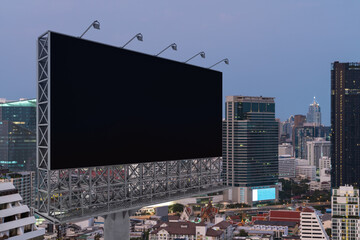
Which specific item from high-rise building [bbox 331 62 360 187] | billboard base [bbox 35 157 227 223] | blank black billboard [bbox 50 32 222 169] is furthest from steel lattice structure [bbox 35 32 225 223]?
high-rise building [bbox 331 62 360 187]

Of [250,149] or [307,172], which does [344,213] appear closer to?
[250,149]

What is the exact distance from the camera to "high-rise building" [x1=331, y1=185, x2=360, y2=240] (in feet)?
181

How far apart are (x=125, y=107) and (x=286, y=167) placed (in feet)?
556

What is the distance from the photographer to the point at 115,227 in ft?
67.2

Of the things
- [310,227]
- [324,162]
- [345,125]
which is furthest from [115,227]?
[324,162]

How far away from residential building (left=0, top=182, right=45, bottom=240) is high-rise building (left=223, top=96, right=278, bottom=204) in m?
77.1

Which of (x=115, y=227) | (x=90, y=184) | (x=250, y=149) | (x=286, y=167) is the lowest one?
(x=286, y=167)

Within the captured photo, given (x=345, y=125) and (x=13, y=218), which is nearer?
(x=13, y=218)

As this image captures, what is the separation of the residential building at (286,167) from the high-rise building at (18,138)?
106 metres

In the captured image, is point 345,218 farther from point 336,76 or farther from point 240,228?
point 336,76

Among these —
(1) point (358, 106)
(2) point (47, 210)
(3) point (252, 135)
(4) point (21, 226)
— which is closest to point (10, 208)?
(4) point (21, 226)

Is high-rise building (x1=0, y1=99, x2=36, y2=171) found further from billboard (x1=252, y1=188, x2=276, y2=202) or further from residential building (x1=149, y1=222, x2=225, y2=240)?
billboard (x1=252, y1=188, x2=276, y2=202)

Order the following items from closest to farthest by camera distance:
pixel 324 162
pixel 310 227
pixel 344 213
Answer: pixel 344 213 → pixel 310 227 → pixel 324 162

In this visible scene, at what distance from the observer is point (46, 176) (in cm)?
1762
